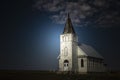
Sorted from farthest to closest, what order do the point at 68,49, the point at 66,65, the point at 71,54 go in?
the point at 66,65 < the point at 68,49 < the point at 71,54

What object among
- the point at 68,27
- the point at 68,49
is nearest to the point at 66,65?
the point at 68,49

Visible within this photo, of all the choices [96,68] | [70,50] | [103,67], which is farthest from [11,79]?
[103,67]

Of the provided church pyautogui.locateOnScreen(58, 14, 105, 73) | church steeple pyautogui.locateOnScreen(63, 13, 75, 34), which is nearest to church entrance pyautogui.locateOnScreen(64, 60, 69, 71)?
church pyautogui.locateOnScreen(58, 14, 105, 73)

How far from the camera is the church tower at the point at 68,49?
2638 inches

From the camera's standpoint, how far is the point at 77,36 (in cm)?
6969

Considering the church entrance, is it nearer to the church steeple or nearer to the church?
the church

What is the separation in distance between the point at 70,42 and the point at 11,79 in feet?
113

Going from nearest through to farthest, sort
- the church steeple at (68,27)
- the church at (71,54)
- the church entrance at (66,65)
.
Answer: the church at (71,54) < the church entrance at (66,65) < the church steeple at (68,27)

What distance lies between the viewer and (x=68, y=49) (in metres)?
67.2

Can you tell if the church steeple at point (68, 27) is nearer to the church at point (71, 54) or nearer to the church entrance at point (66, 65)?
the church at point (71, 54)

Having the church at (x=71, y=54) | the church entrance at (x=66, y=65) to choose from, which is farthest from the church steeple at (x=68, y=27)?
the church entrance at (x=66, y=65)

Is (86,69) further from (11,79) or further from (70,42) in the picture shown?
(11,79)

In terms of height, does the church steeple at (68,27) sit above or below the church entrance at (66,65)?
above

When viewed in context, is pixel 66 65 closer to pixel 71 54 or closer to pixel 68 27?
pixel 71 54
